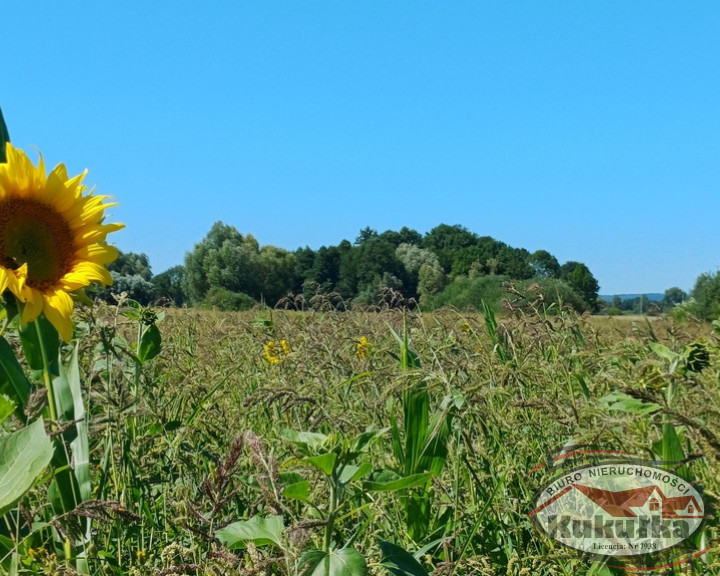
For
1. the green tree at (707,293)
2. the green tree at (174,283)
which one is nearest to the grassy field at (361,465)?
the green tree at (707,293)

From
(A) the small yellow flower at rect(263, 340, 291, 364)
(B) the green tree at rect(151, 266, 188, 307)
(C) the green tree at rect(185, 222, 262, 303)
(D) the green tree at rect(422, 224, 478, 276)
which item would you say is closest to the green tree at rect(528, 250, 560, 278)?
(D) the green tree at rect(422, 224, 478, 276)

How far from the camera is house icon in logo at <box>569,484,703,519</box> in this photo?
145 cm

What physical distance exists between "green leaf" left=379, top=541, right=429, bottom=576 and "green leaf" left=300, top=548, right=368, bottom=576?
0.08 m

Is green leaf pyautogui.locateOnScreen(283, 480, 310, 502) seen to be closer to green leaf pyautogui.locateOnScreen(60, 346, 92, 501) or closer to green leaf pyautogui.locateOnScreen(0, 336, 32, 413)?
green leaf pyautogui.locateOnScreen(60, 346, 92, 501)

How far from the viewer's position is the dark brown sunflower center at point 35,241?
6.40 ft

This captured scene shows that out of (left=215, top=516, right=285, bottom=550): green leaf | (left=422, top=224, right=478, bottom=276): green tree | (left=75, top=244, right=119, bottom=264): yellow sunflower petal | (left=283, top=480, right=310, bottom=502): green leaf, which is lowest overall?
(left=215, top=516, right=285, bottom=550): green leaf

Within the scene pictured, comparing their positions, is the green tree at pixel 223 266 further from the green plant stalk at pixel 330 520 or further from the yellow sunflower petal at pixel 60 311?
the green plant stalk at pixel 330 520

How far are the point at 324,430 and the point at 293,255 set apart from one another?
56.1m

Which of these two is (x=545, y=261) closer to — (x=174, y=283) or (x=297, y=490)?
(x=174, y=283)

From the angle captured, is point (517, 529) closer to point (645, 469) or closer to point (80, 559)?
point (645, 469)

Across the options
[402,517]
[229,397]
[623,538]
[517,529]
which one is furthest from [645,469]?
[229,397]

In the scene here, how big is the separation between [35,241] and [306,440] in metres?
1.01

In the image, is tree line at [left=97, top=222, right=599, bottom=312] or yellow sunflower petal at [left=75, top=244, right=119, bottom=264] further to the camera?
tree line at [left=97, top=222, right=599, bottom=312]

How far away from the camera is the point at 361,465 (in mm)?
1392
